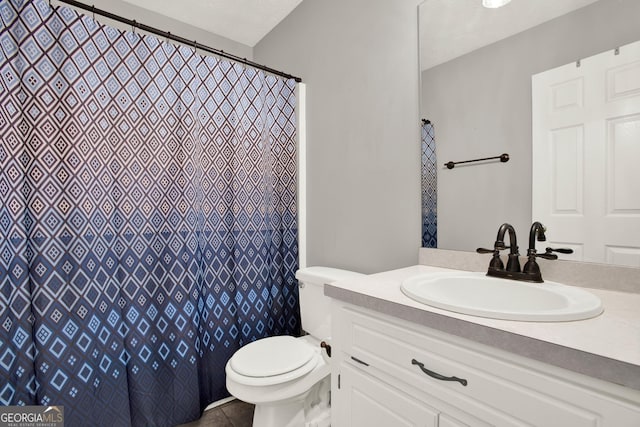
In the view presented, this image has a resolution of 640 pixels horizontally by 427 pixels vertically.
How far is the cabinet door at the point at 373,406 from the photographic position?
803mm

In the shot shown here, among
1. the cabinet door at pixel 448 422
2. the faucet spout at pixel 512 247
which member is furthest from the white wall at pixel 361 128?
the cabinet door at pixel 448 422

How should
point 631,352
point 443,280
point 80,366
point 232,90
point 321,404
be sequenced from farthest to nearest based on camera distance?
point 232,90
point 321,404
point 80,366
point 443,280
point 631,352

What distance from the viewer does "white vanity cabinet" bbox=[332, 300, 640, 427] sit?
0.56 metres

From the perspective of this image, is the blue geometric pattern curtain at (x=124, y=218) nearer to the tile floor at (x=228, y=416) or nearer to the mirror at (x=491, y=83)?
the tile floor at (x=228, y=416)

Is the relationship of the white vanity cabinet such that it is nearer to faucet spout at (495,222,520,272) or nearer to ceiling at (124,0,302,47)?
faucet spout at (495,222,520,272)

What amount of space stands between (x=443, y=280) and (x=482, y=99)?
0.76 m

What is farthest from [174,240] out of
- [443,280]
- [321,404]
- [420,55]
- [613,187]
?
[613,187]

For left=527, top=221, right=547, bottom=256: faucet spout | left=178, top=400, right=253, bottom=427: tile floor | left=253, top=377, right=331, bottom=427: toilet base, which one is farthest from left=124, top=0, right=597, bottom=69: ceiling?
left=178, top=400, right=253, bottom=427: tile floor

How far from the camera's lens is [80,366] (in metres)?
1.32

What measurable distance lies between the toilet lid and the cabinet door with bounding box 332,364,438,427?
0.34 metres

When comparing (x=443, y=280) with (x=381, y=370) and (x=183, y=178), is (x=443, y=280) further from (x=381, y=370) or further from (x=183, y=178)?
(x=183, y=178)

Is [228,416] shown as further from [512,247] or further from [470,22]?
[470,22]

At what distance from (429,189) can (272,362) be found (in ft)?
3.50

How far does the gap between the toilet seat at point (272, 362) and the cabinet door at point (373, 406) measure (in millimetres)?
306
